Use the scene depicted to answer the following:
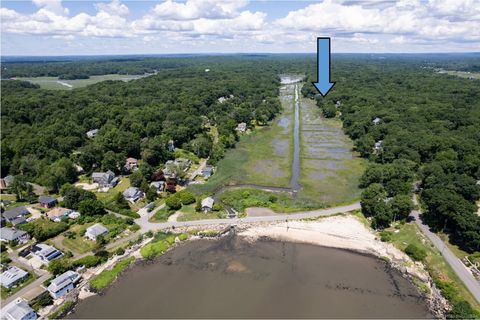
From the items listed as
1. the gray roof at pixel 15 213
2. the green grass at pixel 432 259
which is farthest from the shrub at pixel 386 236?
the gray roof at pixel 15 213

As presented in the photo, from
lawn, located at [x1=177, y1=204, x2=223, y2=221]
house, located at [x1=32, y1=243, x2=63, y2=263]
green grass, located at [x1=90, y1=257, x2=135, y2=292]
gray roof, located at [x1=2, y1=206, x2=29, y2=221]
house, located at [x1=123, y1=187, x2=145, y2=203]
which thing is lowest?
green grass, located at [x1=90, y1=257, x2=135, y2=292]

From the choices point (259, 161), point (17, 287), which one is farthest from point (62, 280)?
point (259, 161)

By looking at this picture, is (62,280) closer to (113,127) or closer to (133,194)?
(133,194)

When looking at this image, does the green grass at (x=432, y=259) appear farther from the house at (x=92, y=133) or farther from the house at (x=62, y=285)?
the house at (x=92, y=133)

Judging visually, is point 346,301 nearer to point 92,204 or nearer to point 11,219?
point 92,204

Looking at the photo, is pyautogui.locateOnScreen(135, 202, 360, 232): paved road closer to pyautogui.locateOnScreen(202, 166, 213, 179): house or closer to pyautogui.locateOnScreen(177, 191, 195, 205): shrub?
pyautogui.locateOnScreen(177, 191, 195, 205): shrub

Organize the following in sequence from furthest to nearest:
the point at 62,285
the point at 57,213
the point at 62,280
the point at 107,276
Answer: the point at 57,213 < the point at 107,276 < the point at 62,280 < the point at 62,285

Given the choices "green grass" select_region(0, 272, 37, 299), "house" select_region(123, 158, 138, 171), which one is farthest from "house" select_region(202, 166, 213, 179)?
"green grass" select_region(0, 272, 37, 299)

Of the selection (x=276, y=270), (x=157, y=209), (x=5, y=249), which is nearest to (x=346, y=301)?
(x=276, y=270)
